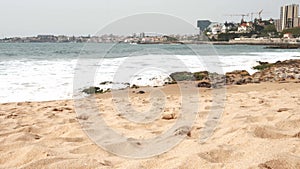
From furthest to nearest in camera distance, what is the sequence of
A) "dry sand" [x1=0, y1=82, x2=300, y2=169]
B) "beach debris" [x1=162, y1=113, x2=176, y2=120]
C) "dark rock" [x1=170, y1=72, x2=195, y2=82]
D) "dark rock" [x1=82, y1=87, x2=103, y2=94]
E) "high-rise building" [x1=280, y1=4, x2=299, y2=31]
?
"high-rise building" [x1=280, y1=4, x2=299, y2=31] < "dark rock" [x1=170, y1=72, x2=195, y2=82] < "dark rock" [x1=82, y1=87, x2=103, y2=94] < "beach debris" [x1=162, y1=113, x2=176, y2=120] < "dry sand" [x1=0, y1=82, x2=300, y2=169]

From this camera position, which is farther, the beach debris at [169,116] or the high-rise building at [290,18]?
the high-rise building at [290,18]

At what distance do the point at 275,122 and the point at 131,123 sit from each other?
5.13ft

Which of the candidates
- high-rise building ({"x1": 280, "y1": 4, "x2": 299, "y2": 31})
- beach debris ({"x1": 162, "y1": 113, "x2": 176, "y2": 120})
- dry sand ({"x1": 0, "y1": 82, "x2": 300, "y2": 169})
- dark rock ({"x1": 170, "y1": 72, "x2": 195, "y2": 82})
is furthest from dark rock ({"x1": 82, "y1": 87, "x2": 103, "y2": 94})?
high-rise building ({"x1": 280, "y1": 4, "x2": 299, "y2": 31})

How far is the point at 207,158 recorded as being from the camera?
2.15 meters

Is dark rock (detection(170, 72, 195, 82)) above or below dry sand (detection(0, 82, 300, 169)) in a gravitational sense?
below

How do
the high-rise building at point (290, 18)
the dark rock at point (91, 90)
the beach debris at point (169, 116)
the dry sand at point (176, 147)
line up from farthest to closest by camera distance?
1. the high-rise building at point (290, 18)
2. the dark rock at point (91, 90)
3. the beach debris at point (169, 116)
4. the dry sand at point (176, 147)

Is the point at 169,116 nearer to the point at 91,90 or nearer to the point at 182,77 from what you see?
the point at 91,90

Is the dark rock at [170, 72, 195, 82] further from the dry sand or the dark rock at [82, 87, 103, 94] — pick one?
the dry sand

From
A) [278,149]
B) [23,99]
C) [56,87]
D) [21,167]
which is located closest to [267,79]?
[56,87]

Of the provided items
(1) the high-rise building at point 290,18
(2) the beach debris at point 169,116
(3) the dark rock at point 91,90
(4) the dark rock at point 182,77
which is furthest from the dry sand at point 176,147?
(1) the high-rise building at point 290,18

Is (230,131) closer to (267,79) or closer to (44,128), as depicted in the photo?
(44,128)

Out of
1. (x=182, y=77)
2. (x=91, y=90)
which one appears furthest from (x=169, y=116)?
(x=182, y=77)

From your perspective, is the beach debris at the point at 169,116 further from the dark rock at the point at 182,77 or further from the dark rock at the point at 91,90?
the dark rock at the point at 182,77

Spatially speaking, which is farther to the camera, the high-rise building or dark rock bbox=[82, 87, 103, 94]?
the high-rise building
